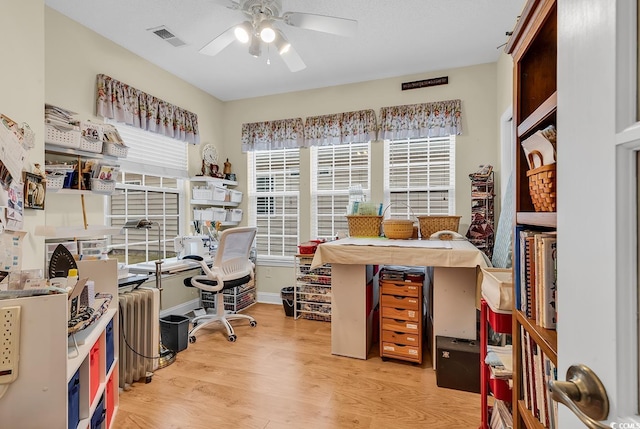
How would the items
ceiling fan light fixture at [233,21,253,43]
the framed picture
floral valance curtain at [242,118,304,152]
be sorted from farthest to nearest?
floral valance curtain at [242,118,304,152], ceiling fan light fixture at [233,21,253,43], the framed picture

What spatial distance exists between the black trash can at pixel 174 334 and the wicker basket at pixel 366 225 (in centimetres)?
182

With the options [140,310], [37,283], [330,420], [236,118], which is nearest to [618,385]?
[37,283]

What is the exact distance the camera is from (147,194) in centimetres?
354

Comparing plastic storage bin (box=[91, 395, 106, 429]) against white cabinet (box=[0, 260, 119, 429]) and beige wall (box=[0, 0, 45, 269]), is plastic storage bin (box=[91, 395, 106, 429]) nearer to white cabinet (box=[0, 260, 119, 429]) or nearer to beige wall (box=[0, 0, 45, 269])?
white cabinet (box=[0, 260, 119, 429])

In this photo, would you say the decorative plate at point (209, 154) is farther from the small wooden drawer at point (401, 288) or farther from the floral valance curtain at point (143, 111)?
the small wooden drawer at point (401, 288)

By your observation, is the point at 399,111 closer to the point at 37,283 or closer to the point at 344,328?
the point at 344,328

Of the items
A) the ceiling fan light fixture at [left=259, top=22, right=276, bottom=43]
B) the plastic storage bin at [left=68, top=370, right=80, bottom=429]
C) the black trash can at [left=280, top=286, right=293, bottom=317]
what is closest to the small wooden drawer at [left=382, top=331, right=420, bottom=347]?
the black trash can at [left=280, top=286, right=293, bottom=317]

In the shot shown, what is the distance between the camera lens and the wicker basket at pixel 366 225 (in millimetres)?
3215

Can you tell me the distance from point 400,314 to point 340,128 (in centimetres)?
237

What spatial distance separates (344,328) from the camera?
2729 mm

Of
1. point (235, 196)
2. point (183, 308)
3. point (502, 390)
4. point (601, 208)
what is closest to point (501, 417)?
point (502, 390)

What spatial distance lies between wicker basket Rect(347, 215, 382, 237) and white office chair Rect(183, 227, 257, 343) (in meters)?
1.06

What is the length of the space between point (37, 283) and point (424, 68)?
3770 mm

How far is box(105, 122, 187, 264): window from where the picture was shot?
3.22m
